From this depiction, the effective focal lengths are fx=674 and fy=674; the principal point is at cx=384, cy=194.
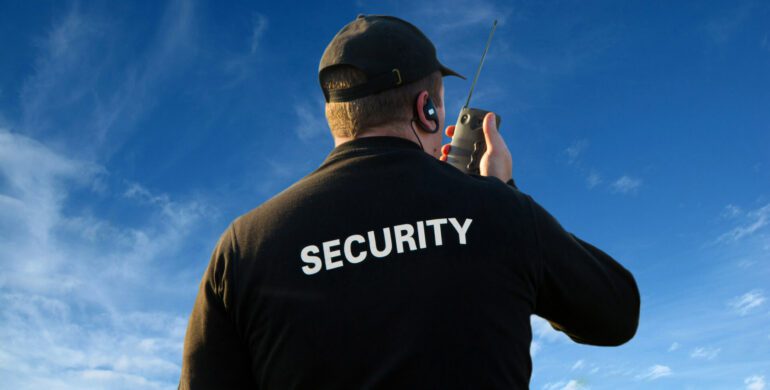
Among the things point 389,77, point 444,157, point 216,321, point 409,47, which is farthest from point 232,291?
point 444,157

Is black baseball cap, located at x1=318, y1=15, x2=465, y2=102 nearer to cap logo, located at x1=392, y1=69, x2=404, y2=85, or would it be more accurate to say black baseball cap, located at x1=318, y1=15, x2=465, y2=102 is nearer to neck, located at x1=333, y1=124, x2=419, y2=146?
cap logo, located at x1=392, y1=69, x2=404, y2=85

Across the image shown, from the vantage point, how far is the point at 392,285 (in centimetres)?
222

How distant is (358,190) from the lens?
2.44 meters

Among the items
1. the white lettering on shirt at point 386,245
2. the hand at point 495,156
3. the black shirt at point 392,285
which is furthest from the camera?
the hand at point 495,156

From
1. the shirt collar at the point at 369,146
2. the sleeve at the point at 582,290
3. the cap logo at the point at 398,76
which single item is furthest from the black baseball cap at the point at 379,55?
the sleeve at the point at 582,290

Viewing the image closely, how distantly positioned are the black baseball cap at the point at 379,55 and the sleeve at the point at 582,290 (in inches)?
31.2

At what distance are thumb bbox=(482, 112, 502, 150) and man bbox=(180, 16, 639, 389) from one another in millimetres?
614

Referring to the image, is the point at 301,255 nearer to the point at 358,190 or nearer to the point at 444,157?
the point at 358,190

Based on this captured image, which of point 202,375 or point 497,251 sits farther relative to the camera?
point 202,375

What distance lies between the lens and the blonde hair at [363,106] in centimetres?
275

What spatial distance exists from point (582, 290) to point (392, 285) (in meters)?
0.75

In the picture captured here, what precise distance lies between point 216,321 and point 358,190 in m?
0.72

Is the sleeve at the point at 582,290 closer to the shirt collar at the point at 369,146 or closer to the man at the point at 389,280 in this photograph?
the man at the point at 389,280

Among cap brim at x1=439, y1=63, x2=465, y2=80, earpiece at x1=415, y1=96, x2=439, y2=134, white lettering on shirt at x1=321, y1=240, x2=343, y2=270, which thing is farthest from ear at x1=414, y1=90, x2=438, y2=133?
white lettering on shirt at x1=321, y1=240, x2=343, y2=270
